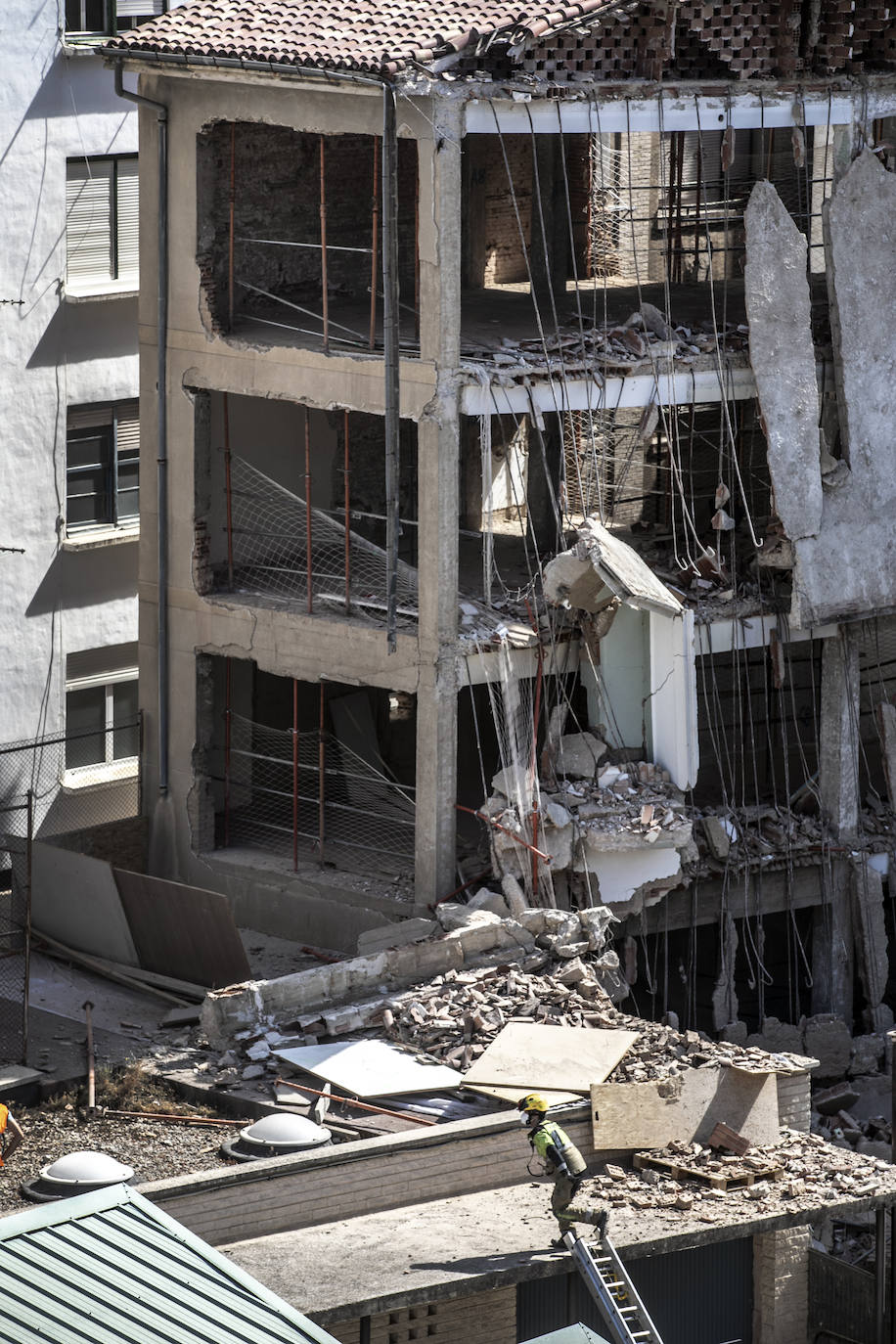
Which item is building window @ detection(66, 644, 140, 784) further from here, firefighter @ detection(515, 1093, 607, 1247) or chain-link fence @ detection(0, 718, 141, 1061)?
firefighter @ detection(515, 1093, 607, 1247)

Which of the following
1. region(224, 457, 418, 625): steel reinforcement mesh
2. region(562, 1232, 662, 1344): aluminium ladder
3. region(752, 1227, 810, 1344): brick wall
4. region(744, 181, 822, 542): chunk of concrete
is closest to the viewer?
region(562, 1232, 662, 1344): aluminium ladder

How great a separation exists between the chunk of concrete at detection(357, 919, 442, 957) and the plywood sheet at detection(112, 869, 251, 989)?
1336 millimetres

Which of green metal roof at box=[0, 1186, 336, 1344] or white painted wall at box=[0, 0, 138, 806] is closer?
green metal roof at box=[0, 1186, 336, 1344]

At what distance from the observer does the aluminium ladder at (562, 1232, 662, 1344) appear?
20.3 m

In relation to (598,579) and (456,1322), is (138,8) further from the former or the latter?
(456,1322)

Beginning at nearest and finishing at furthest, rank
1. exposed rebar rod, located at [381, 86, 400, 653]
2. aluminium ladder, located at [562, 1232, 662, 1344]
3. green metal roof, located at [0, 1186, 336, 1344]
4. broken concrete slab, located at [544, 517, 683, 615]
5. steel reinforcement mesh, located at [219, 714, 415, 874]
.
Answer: green metal roof, located at [0, 1186, 336, 1344] < aluminium ladder, located at [562, 1232, 662, 1344] < exposed rebar rod, located at [381, 86, 400, 653] < broken concrete slab, located at [544, 517, 683, 615] < steel reinforcement mesh, located at [219, 714, 415, 874]

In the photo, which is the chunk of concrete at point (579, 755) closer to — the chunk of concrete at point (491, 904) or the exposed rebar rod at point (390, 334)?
the chunk of concrete at point (491, 904)

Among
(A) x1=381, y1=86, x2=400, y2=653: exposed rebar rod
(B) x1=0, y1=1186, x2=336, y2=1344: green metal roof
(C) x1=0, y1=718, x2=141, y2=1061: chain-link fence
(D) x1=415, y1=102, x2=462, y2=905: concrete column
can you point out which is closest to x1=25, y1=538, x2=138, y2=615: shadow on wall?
(C) x1=0, y1=718, x2=141, y2=1061: chain-link fence

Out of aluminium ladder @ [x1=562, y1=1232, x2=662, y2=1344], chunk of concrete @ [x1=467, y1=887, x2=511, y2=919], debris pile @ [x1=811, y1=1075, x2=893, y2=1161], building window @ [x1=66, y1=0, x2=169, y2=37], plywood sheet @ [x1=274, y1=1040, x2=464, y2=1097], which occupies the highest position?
building window @ [x1=66, y1=0, x2=169, y2=37]

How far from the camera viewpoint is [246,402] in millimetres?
30562

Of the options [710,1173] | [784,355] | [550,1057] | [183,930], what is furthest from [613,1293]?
[784,355]

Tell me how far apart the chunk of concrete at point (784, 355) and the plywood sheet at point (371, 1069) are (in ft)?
26.3

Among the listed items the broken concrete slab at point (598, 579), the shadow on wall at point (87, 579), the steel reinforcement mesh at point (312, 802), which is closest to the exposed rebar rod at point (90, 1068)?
the steel reinforcement mesh at point (312, 802)

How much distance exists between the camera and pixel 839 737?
3034 cm
